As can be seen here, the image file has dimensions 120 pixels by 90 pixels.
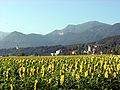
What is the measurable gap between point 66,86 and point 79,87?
0.91 m

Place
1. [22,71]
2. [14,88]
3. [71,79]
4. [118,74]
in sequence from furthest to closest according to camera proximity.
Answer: [22,71]
[118,74]
[71,79]
[14,88]

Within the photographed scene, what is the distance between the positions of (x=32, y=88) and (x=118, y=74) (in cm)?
832

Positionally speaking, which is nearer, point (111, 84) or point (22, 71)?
point (111, 84)

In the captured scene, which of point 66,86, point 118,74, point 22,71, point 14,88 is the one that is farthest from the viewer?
point 22,71

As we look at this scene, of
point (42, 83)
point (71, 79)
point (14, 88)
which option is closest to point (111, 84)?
point (71, 79)

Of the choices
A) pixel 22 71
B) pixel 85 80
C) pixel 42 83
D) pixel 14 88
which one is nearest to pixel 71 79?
pixel 85 80

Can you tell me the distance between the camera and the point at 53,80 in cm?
2267

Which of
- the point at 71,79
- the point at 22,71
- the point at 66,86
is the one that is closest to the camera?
the point at 66,86

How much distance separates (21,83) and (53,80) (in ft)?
6.99

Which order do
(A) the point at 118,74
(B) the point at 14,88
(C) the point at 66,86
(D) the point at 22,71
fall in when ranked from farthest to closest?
1. (D) the point at 22,71
2. (A) the point at 118,74
3. (C) the point at 66,86
4. (B) the point at 14,88

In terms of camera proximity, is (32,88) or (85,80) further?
(85,80)

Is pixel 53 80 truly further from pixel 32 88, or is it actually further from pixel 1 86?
pixel 1 86

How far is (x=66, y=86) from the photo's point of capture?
21.9m

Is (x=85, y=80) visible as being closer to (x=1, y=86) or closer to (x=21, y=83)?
(x=21, y=83)
